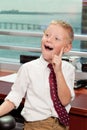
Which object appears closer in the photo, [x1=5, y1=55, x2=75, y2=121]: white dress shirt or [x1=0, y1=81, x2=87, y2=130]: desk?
[x1=5, y1=55, x2=75, y2=121]: white dress shirt

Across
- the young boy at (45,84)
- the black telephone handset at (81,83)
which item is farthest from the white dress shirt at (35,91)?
the black telephone handset at (81,83)

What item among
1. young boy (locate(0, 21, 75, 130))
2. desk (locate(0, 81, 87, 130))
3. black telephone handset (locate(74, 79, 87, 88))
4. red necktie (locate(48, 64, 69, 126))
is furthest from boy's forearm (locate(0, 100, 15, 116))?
black telephone handset (locate(74, 79, 87, 88))

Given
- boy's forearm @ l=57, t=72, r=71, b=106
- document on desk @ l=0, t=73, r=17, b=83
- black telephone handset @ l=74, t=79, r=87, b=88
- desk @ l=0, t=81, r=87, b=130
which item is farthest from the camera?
document on desk @ l=0, t=73, r=17, b=83

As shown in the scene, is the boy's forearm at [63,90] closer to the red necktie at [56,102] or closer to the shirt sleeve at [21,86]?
the red necktie at [56,102]

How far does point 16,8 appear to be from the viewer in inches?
106

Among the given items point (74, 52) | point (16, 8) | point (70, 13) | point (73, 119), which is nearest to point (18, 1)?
point (16, 8)

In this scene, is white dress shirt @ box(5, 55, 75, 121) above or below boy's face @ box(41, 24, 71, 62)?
below

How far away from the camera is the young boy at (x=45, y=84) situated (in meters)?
1.30

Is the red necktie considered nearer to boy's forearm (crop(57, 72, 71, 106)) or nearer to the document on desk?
boy's forearm (crop(57, 72, 71, 106))

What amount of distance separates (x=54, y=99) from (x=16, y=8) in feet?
5.15

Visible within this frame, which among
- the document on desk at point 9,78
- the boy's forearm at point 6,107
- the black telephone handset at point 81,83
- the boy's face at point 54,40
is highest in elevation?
the boy's face at point 54,40

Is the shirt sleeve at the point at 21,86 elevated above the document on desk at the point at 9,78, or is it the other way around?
the shirt sleeve at the point at 21,86

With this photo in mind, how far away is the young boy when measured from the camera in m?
1.30

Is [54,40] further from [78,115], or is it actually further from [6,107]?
[78,115]
